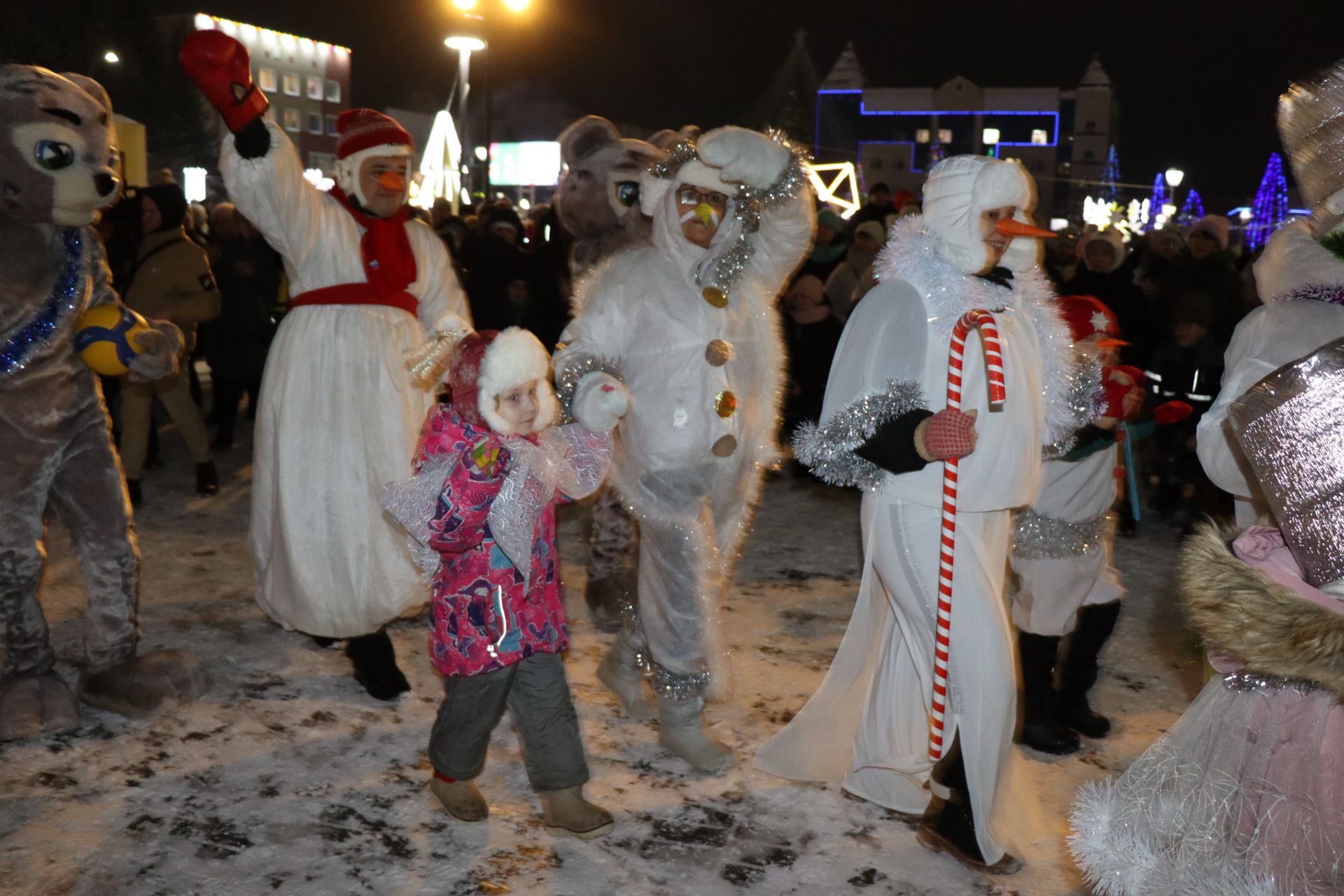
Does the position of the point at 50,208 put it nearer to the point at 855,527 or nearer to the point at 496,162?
the point at 855,527

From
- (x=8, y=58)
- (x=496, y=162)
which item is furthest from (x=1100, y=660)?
(x=496, y=162)

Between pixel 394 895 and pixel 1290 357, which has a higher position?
pixel 1290 357

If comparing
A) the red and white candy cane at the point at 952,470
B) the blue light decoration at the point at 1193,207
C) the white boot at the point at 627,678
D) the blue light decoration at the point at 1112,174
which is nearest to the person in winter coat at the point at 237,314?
the white boot at the point at 627,678

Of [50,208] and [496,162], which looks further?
[496,162]

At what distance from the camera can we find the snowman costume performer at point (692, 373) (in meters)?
3.88

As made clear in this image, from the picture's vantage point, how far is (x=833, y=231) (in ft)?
36.5

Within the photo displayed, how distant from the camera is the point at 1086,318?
13.5 ft

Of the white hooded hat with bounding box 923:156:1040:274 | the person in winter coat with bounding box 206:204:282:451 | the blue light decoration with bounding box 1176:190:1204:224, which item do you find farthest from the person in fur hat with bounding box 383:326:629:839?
the blue light decoration with bounding box 1176:190:1204:224

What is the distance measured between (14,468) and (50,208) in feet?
3.01

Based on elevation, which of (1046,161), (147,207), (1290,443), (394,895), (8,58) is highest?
(1046,161)

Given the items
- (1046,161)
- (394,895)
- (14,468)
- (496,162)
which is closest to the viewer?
(394,895)

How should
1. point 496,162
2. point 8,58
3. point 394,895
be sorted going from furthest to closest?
point 496,162
point 8,58
point 394,895

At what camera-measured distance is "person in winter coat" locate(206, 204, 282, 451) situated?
8.89 metres

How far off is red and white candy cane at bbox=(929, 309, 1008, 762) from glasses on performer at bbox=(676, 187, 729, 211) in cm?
111
